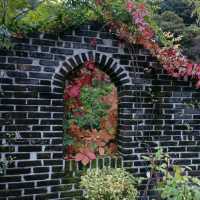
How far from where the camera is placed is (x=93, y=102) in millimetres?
4352

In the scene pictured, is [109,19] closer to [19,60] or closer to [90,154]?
[19,60]

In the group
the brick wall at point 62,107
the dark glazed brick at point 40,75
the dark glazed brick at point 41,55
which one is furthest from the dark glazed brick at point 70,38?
the dark glazed brick at point 40,75

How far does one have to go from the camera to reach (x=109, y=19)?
4152 millimetres

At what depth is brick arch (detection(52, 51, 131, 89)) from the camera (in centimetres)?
399

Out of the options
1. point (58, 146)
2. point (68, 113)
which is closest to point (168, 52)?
point (68, 113)

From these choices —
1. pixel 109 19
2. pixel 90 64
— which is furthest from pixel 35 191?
pixel 109 19

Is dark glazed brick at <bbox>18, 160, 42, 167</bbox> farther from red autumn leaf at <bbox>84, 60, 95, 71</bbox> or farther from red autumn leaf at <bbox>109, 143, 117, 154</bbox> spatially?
red autumn leaf at <bbox>84, 60, 95, 71</bbox>

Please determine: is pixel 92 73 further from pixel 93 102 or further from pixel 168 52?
pixel 168 52

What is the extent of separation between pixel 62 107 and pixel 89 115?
17.9 inches

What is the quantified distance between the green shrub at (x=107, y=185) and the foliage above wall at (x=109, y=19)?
4.89 ft

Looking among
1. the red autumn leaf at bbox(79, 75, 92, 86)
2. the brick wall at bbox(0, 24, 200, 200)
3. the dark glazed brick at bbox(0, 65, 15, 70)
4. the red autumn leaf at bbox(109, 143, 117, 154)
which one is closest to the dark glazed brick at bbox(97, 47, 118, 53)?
the brick wall at bbox(0, 24, 200, 200)

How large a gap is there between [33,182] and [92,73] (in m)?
1.55

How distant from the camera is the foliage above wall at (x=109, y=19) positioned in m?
3.93

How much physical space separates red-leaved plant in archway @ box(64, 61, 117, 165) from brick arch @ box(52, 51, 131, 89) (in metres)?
0.12
